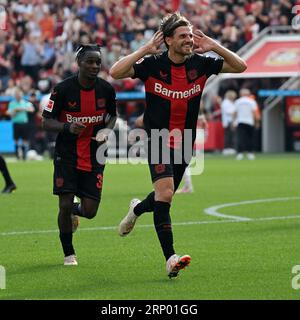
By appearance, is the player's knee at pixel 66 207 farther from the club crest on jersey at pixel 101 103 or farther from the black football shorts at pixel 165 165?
the black football shorts at pixel 165 165

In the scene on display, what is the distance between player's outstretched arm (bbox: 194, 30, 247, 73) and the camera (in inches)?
419

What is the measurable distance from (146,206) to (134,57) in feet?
5.90

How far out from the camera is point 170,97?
35.1 ft

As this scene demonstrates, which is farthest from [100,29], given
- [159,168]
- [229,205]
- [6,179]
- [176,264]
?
[176,264]

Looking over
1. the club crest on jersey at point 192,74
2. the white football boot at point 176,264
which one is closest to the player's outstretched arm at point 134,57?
the club crest on jersey at point 192,74

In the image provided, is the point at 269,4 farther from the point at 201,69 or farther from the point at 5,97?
the point at 201,69

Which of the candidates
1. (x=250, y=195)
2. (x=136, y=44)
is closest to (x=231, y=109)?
(x=136, y=44)

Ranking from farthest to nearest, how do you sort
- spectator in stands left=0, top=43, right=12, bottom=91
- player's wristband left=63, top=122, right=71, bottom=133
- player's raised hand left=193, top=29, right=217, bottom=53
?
spectator in stands left=0, top=43, right=12, bottom=91 < player's wristband left=63, top=122, right=71, bottom=133 < player's raised hand left=193, top=29, right=217, bottom=53

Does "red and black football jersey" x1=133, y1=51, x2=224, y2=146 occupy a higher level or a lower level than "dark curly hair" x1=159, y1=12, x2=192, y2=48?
lower

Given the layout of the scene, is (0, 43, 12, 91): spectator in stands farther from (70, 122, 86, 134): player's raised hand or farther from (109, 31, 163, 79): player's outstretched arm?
(109, 31, 163, 79): player's outstretched arm

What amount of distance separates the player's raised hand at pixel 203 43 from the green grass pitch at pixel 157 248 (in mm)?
2094

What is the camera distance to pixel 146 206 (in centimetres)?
1148

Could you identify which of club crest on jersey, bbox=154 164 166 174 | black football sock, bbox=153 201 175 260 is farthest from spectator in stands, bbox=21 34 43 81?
black football sock, bbox=153 201 175 260

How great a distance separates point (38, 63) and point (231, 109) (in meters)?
7.54
